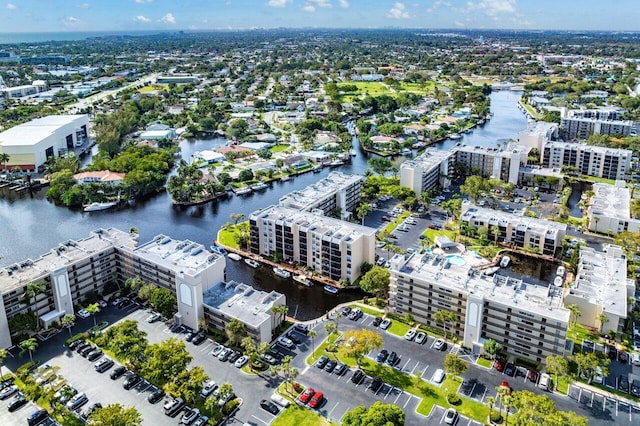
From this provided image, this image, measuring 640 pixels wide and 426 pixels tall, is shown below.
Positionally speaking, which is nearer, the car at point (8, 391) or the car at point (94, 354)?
the car at point (8, 391)

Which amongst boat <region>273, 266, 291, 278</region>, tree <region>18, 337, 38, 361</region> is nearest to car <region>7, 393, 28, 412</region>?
tree <region>18, 337, 38, 361</region>

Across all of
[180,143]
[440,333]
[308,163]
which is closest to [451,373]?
[440,333]

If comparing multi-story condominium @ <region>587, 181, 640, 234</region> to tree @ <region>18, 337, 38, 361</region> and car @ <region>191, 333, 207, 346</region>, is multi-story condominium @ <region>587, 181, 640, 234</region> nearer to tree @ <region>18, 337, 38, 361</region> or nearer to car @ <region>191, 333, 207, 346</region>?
car @ <region>191, 333, 207, 346</region>

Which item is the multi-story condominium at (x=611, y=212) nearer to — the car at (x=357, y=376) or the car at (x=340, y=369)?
the car at (x=357, y=376)

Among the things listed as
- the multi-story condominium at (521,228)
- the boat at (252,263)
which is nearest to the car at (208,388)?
the boat at (252,263)

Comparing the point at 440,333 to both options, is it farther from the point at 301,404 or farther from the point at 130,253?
the point at 130,253

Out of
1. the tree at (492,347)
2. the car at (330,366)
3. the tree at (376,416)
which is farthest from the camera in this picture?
the tree at (492,347)
